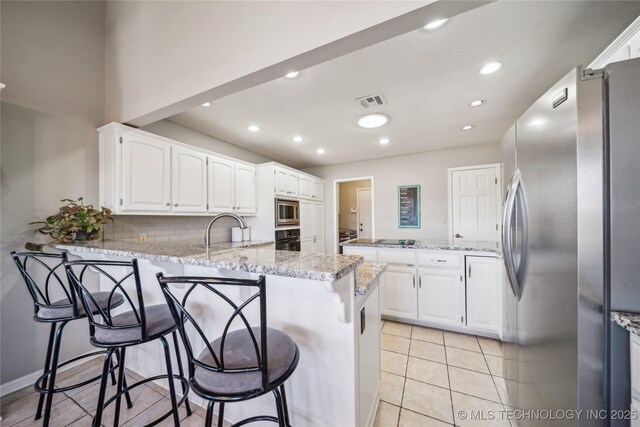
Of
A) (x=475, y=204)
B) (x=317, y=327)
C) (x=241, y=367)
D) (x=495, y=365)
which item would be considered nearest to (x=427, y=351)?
(x=495, y=365)

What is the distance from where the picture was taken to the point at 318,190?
16.0ft

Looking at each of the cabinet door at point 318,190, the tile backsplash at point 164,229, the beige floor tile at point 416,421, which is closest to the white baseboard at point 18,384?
the tile backsplash at point 164,229

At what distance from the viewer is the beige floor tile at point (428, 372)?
71.6 inches

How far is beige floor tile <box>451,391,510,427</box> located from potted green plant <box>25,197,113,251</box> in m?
3.04

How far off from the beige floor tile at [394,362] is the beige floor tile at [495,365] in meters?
0.70

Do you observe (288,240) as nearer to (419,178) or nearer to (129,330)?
(419,178)

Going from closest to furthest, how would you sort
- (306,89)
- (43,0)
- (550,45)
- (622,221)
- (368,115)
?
(622,221) < (550,45) < (43,0) < (306,89) < (368,115)

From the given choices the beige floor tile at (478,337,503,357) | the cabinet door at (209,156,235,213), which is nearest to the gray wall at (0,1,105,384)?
the cabinet door at (209,156,235,213)

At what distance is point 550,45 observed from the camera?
1.58 meters

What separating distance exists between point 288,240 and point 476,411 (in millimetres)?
2968

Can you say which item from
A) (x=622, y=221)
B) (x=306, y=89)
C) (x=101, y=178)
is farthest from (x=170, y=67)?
(x=622, y=221)

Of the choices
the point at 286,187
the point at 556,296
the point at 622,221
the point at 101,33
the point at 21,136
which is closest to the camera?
the point at 622,221

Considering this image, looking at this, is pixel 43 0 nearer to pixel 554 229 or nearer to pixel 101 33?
pixel 101 33

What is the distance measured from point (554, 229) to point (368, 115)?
2.13m
